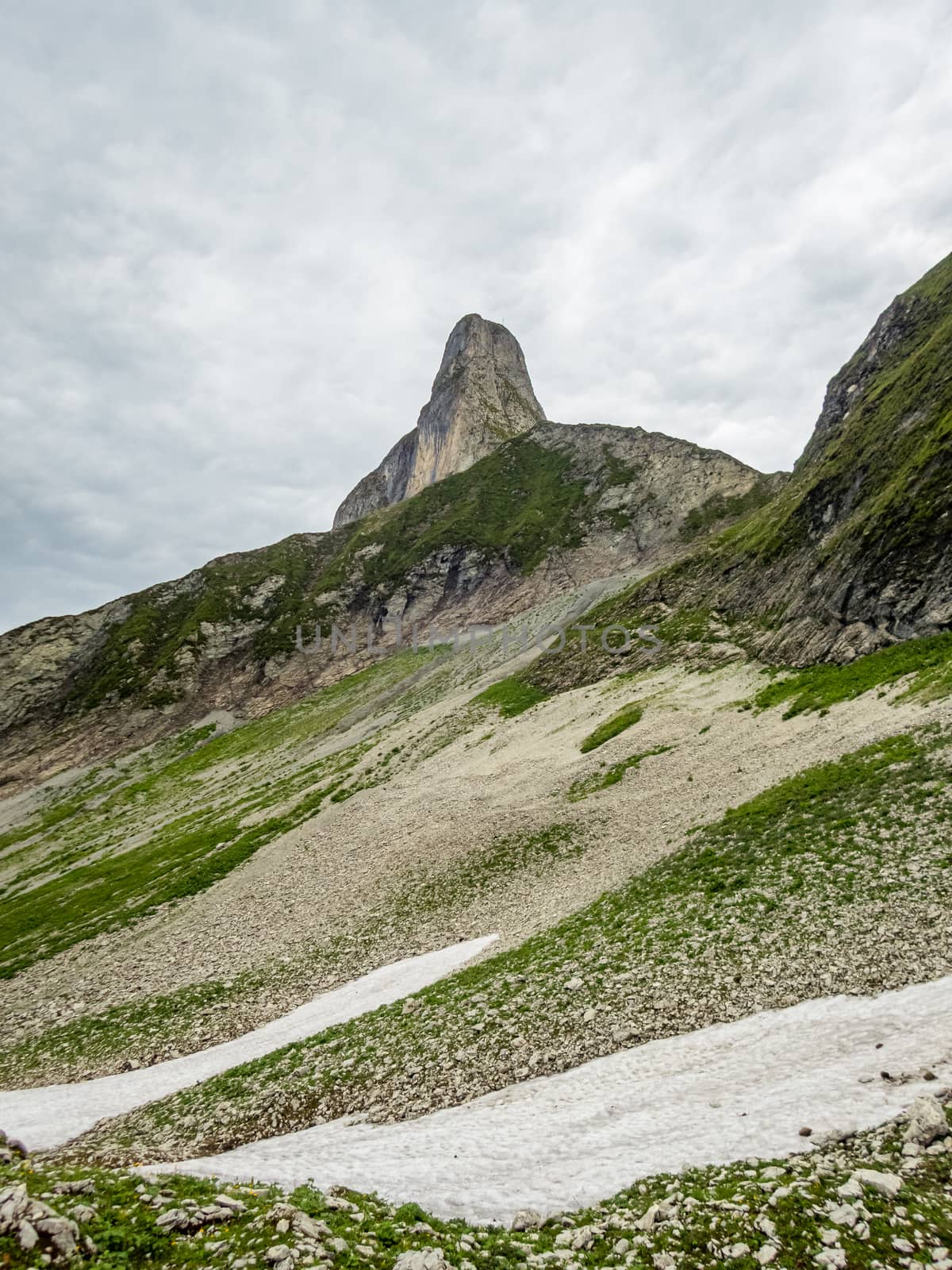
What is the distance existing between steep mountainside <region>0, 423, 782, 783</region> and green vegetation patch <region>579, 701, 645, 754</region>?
85030 millimetres

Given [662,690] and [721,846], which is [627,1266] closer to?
[721,846]

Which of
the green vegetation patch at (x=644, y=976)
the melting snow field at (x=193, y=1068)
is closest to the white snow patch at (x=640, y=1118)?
the green vegetation patch at (x=644, y=976)

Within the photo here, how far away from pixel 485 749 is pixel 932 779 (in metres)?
40.5

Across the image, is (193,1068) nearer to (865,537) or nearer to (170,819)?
(865,537)

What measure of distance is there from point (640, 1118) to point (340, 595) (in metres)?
156

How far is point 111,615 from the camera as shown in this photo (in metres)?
165

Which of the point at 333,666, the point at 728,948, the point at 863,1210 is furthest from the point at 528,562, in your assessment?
the point at 863,1210

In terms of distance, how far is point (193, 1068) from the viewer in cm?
2266

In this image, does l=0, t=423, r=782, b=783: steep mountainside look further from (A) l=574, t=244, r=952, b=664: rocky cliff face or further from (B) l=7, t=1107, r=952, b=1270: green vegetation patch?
(B) l=7, t=1107, r=952, b=1270: green vegetation patch

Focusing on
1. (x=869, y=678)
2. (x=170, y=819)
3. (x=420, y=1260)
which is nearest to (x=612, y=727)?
(x=869, y=678)

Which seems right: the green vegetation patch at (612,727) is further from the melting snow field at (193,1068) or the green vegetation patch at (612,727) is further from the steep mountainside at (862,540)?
the melting snow field at (193,1068)

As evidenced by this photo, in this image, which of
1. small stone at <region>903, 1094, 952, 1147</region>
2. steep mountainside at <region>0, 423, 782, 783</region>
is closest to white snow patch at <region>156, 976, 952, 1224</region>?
small stone at <region>903, 1094, 952, 1147</region>

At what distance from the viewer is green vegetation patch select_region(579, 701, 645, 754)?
166ft

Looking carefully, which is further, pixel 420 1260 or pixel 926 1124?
pixel 926 1124
